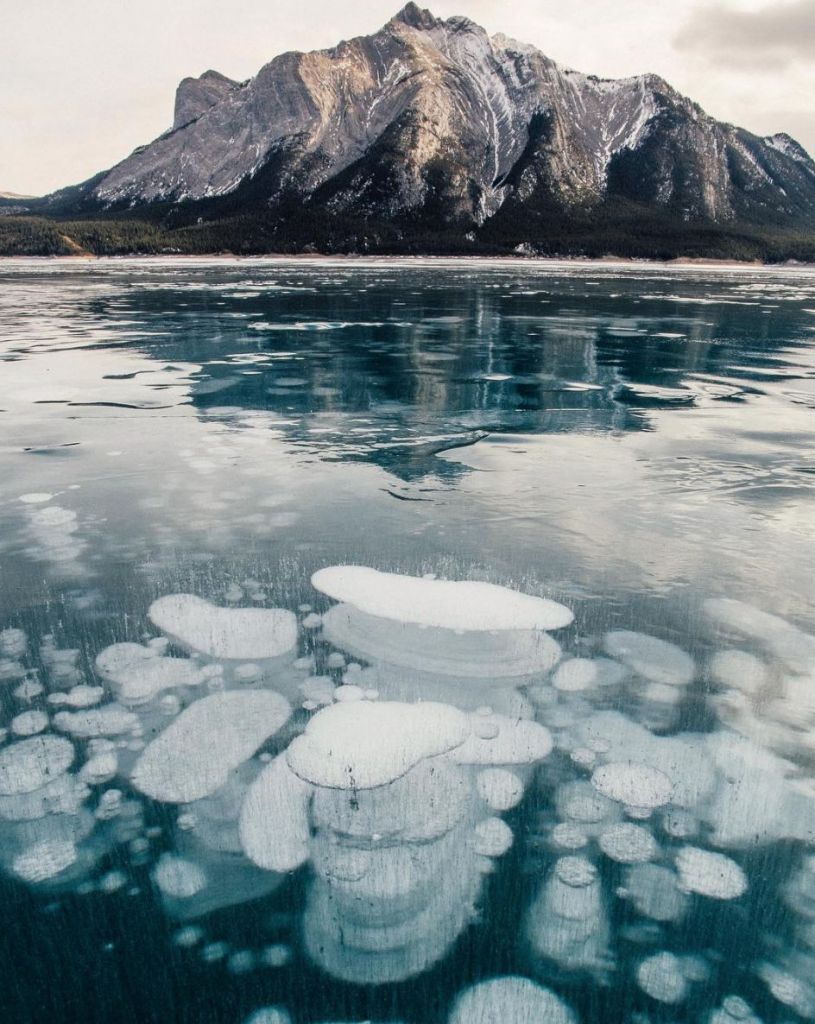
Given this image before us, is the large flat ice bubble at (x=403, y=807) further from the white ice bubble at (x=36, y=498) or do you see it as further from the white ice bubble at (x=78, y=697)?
the white ice bubble at (x=36, y=498)

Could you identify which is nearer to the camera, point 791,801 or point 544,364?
point 791,801

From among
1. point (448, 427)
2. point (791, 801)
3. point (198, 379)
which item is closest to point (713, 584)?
point (791, 801)

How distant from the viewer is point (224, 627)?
5.31 metres

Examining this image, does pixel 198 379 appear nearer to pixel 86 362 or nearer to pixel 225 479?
pixel 86 362

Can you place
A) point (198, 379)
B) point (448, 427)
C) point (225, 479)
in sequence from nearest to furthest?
point (225, 479) < point (448, 427) < point (198, 379)

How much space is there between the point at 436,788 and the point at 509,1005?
116 cm

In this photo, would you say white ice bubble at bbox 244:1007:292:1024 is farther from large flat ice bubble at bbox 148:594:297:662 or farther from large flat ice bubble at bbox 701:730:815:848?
large flat ice bubble at bbox 148:594:297:662

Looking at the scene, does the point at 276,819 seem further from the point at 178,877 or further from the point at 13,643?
the point at 13,643

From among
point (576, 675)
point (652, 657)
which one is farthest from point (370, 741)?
point (652, 657)

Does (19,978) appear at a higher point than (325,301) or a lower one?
lower

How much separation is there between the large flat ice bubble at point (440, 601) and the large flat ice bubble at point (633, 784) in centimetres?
153

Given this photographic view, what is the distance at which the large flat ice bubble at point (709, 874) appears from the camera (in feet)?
10.6

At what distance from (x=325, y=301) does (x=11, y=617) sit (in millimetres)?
34138

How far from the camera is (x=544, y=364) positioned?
1794 cm
